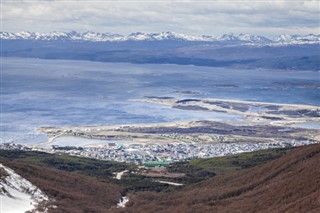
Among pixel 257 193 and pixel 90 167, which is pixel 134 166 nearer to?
pixel 90 167

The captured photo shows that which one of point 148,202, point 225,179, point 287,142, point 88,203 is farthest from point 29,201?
point 287,142

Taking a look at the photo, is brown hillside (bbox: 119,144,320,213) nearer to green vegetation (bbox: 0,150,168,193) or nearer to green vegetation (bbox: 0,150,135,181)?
green vegetation (bbox: 0,150,168,193)

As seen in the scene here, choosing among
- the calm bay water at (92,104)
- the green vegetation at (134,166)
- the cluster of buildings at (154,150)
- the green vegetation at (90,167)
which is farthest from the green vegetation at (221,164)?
the calm bay water at (92,104)

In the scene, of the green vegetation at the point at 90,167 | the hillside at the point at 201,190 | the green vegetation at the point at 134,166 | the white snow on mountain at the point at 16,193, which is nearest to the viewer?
the hillside at the point at 201,190

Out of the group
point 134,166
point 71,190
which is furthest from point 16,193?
point 134,166

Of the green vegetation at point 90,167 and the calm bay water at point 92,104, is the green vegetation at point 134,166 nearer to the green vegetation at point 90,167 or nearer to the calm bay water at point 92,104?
the green vegetation at point 90,167

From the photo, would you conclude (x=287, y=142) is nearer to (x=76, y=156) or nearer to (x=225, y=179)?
(x=76, y=156)

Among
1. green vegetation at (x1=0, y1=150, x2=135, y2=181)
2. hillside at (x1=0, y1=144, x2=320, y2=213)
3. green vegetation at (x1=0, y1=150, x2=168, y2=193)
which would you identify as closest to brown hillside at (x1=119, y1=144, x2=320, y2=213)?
hillside at (x1=0, y1=144, x2=320, y2=213)
